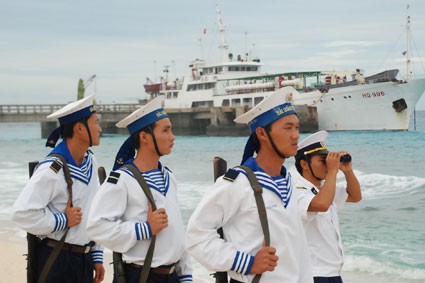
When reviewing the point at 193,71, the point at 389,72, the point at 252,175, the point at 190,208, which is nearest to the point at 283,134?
the point at 252,175

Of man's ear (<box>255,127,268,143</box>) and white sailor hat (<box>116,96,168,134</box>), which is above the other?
white sailor hat (<box>116,96,168,134</box>)

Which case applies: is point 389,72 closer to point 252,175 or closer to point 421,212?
point 421,212

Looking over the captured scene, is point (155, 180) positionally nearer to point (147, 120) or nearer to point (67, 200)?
point (147, 120)

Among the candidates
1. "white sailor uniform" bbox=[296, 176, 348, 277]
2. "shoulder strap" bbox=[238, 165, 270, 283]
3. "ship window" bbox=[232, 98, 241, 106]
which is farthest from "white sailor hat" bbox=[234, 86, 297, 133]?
"ship window" bbox=[232, 98, 241, 106]

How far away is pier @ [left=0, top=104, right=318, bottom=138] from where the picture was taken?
51.7 metres

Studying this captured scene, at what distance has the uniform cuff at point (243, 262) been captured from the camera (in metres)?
2.92

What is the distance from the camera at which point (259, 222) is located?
9.75 feet

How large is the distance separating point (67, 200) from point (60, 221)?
0.19 m

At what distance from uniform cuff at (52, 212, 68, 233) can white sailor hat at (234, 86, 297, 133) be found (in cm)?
146

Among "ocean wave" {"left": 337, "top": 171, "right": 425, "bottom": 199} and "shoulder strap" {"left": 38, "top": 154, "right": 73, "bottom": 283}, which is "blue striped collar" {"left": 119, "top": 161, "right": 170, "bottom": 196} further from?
"ocean wave" {"left": 337, "top": 171, "right": 425, "bottom": 199}

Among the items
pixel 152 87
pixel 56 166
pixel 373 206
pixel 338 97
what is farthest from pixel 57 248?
pixel 152 87

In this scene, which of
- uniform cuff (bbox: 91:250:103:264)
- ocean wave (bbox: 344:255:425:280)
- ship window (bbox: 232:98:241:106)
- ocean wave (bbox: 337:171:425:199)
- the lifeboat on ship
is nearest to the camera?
uniform cuff (bbox: 91:250:103:264)

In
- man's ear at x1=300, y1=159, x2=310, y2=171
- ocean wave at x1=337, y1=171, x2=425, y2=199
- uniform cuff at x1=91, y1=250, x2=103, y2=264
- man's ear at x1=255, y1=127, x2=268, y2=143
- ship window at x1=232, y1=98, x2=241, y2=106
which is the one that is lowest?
ocean wave at x1=337, y1=171, x2=425, y2=199

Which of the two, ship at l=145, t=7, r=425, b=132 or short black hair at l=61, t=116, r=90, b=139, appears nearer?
short black hair at l=61, t=116, r=90, b=139
